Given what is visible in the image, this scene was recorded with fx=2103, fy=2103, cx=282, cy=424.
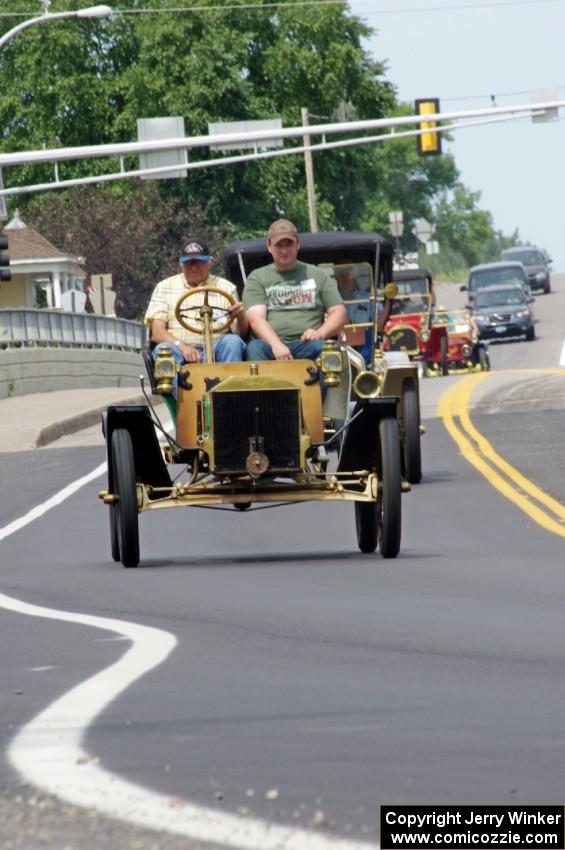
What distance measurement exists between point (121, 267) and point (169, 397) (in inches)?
2589

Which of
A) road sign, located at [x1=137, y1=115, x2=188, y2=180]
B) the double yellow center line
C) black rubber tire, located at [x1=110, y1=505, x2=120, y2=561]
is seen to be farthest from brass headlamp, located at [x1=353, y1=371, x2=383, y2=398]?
road sign, located at [x1=137, y1=115, x2=188, y2=180]

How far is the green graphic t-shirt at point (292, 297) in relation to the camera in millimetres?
13195

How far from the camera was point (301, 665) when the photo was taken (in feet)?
25.7

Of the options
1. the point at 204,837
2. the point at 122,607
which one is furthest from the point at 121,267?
the point at 204,837

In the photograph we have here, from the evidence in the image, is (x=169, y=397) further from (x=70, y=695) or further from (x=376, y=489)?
(x=70, y=695)

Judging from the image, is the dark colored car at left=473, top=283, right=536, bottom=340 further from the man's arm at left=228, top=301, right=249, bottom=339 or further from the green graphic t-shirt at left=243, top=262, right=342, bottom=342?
the man's arm at left=228, top=301, right=249, bottom=339

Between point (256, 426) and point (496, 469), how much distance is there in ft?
26.8

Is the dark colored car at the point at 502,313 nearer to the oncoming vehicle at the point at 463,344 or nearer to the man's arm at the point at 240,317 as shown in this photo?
the oncoming vehicle at the point at 463,344

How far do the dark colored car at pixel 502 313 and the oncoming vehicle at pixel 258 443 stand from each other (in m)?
51.2

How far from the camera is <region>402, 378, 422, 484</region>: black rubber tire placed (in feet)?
58.9

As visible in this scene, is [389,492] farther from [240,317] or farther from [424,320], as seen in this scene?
[424,320]

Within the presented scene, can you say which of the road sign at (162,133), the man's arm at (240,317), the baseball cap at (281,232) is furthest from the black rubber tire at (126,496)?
the road sign at (162,133)

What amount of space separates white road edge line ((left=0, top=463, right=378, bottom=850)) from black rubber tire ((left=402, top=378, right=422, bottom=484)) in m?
9.93

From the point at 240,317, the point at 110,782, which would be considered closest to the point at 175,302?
the point at 240,317
